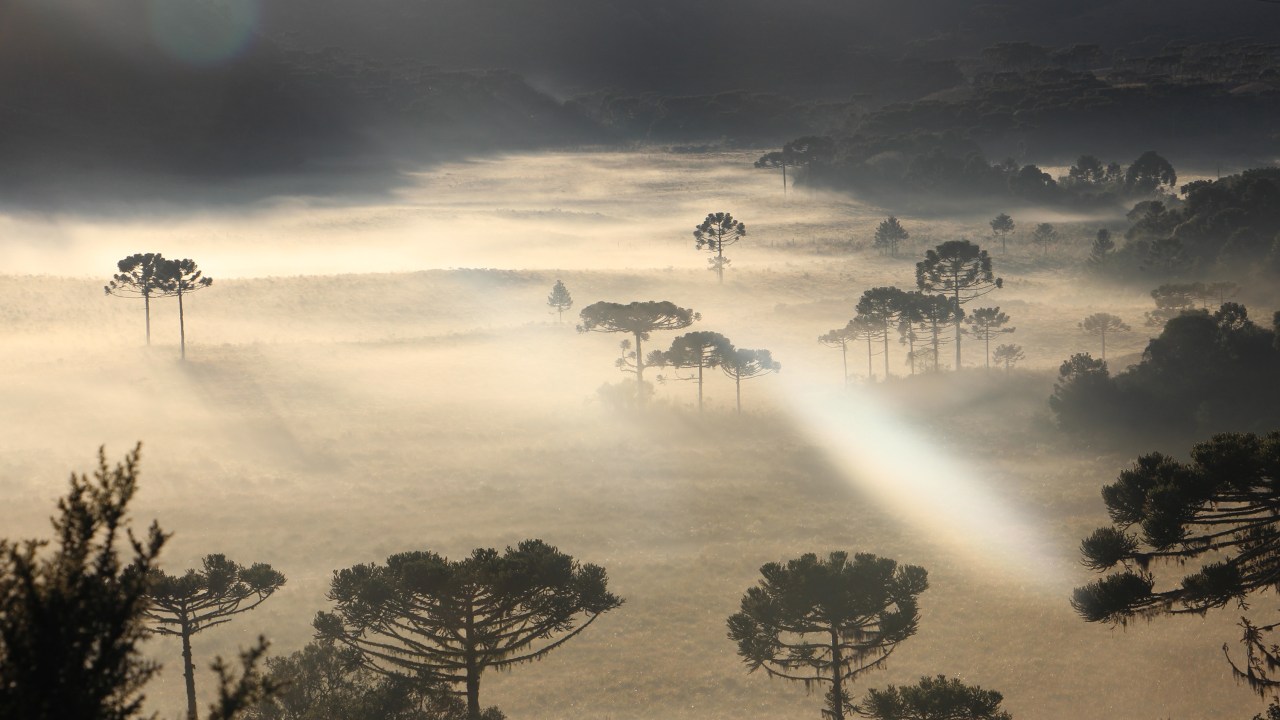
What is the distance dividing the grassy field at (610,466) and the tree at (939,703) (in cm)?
870

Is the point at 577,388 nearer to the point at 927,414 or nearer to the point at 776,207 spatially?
the point at 927,414

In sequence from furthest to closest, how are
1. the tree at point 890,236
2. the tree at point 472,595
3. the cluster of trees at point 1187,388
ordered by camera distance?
1. the tree at point 890,236
2. the cluster of trees at point 1187,388
3. the tree at point 472,595

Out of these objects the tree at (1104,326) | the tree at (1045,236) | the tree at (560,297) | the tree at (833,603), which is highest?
the tree at (1045,236)

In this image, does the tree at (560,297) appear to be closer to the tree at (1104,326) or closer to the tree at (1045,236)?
the tree at (1104,326)

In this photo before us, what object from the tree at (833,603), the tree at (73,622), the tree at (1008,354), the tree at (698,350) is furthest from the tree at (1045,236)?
the tree at (73,622)

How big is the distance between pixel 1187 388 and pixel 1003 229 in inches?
2660

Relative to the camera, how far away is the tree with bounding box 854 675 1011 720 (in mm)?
22328

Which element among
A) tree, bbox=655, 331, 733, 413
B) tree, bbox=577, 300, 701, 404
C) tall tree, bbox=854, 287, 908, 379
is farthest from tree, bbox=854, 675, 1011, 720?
tall tree, bbox=854, 287, 908, 379

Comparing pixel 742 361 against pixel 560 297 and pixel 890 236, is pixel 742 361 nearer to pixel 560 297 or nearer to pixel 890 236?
pixel 560 297

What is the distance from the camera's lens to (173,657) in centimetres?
3475

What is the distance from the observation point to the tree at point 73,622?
27.5ft

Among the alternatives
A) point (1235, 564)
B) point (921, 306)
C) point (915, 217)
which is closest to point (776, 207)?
point (915, 217)

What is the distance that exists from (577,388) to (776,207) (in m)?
102

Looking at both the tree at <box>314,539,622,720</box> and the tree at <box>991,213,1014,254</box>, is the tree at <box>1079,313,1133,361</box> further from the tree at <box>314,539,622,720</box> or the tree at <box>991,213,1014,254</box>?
the tree at <box>314,539,622,720</box>
